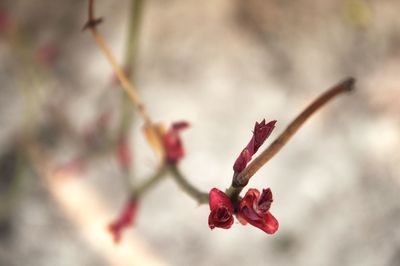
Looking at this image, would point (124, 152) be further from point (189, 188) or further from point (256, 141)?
point (256, 141)

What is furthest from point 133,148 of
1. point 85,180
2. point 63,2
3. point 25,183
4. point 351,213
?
point 351,213

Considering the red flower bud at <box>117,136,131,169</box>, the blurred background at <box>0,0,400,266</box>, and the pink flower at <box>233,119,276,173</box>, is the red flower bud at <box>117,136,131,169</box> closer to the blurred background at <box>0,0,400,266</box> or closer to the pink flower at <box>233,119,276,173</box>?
the blurred background at <box>0,0,400,266</box>

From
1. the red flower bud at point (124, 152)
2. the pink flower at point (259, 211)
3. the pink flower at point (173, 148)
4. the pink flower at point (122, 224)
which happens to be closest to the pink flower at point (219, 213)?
the pink flower at point (259, 211)

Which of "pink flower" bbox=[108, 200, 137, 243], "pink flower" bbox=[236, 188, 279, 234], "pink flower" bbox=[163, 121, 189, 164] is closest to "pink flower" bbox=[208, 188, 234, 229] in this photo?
"pink flower" bbox=[236, 188, 279, 234]

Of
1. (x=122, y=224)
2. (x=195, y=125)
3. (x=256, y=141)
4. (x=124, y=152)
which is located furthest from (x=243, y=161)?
(x=195, y=125)

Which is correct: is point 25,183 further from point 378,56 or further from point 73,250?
point 378,56

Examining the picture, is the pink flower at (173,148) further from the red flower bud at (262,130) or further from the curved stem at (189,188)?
the red flower bud at (262,130)
